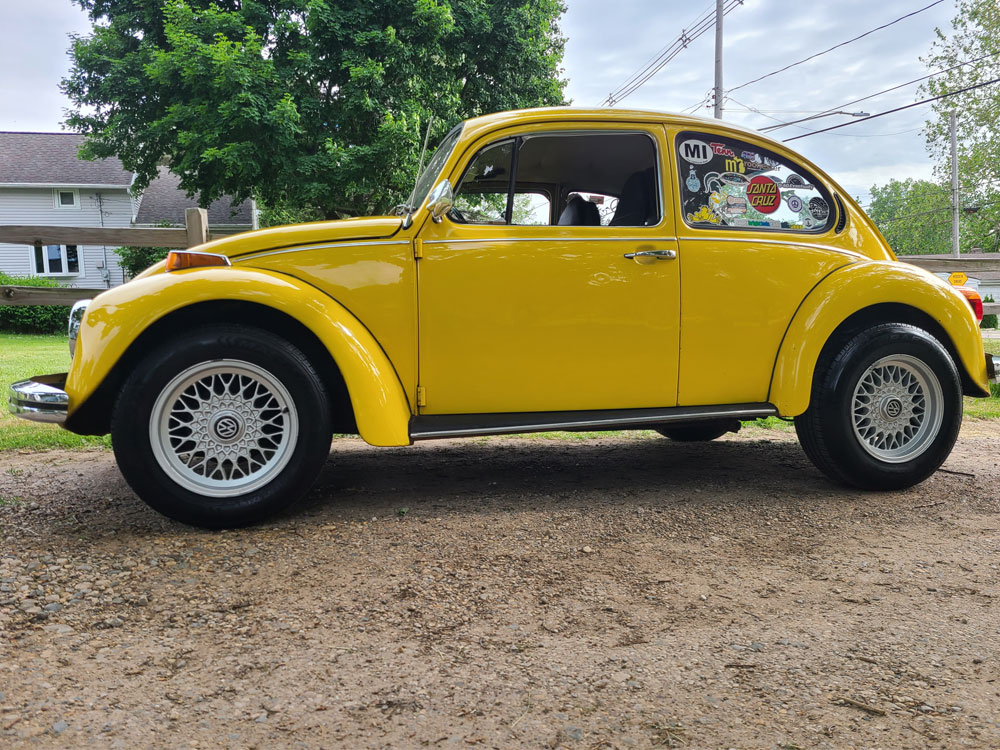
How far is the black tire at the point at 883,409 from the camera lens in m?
3.97

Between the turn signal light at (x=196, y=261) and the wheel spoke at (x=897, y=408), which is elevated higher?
the turn signal light at (x=196, y=261)

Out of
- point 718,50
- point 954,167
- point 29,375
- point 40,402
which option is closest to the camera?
point 40,402

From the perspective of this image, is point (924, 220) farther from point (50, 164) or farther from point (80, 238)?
point (80, 238)

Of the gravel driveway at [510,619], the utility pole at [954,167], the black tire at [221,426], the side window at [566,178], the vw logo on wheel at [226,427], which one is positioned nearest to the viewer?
the gravel driveway at [510,619]

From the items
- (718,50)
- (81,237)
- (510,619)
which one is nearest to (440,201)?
(510,619)

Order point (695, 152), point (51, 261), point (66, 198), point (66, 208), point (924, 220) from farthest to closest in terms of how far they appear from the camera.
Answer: point (924, 220) → point (66, 198) → point (66, 208) → point (51, 261) → point (695, 152)

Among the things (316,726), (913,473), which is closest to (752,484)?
(913,473)

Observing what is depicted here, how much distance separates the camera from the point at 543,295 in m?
3.67

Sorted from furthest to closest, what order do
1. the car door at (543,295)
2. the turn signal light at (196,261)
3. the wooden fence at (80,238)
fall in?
the wooden fence at (80,238) → the car door at (543,295) → the turn signal light at (196,261)

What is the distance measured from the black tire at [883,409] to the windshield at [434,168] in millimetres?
2390

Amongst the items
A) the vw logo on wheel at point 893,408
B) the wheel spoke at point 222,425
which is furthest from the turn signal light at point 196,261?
the vw logo on wheel at point 893,408

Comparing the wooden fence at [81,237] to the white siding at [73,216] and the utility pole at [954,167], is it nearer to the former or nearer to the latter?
the white siding at [73,216]

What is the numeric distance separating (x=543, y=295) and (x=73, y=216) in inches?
1252

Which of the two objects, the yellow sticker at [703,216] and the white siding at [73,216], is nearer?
the yellow sticker at [703,216]
